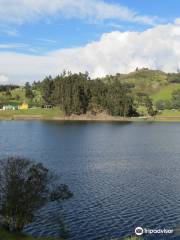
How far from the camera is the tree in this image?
130 feet

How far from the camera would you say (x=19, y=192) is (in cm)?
3988

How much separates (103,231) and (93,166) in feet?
150

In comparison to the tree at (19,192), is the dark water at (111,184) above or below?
below

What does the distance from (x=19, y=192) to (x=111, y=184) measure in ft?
114

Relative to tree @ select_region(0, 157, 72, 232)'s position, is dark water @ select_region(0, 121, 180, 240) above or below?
below

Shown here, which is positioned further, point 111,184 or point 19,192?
point 111,184

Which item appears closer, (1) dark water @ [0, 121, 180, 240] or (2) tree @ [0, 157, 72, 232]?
(2) tree @ [0, 157, 72, 232]

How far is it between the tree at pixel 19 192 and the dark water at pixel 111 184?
7.29 m

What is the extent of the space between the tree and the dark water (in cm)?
729

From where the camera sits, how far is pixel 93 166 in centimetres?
9388

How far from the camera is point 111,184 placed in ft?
239

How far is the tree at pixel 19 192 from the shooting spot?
39.8m

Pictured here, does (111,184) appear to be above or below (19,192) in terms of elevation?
below

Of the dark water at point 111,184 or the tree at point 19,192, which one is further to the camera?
the dark water at point 111,184
